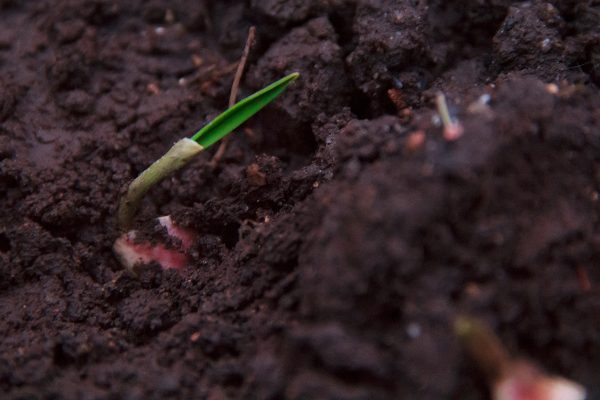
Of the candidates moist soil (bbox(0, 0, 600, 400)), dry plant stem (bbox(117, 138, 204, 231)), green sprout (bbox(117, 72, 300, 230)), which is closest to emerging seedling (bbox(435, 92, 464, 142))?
moist soil (bbox(0, 0, 600, 400))

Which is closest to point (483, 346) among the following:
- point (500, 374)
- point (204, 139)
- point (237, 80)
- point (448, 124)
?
point (500, 374)

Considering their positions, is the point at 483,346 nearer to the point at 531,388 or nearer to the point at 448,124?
the point at 531,388

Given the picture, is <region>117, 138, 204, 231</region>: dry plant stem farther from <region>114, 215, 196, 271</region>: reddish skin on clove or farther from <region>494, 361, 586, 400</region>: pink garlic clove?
<region>494, 361, 586, 400</region>: pink garlic clove

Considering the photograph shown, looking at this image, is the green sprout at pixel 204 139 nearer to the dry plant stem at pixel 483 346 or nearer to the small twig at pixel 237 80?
the small twig at pixel 237 80

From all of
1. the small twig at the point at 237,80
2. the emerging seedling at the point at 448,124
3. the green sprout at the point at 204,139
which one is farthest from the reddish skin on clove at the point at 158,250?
the emerging seedling at the point at 448,124

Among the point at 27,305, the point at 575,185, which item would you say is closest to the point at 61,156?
the point at 27,305

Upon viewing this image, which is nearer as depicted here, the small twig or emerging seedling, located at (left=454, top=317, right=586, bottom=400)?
emerging seedling, located at (left=454, top=317, right=586, bottom=400)

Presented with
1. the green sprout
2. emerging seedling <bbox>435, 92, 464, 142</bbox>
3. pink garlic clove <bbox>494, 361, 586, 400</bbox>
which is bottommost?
pink garlic clove <bbox>494, 361, 586, 400</bbox>
